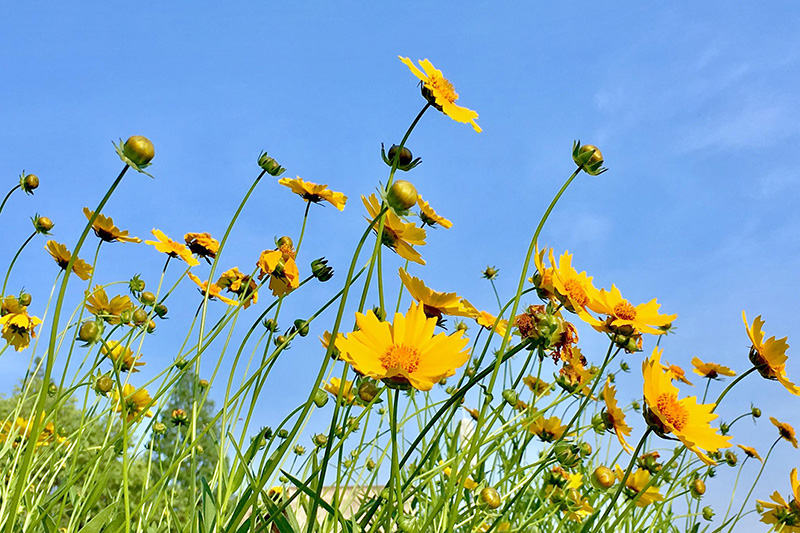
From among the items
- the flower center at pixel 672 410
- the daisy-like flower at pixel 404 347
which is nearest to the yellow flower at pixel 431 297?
the daisy-like flower at pixel 404 347

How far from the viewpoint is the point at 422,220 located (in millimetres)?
1347

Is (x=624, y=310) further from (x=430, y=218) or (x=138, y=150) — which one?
(x=138, y=150)

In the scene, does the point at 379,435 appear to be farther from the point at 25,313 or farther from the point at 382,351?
the point at 382,351

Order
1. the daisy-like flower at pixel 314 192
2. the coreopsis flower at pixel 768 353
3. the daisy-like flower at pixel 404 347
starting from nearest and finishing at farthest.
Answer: the daisy-like flower at pixel 404 347, the coreopsis flower at pixel 768 353, the daisy-like flower at pixel 314 192

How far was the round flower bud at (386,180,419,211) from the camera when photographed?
778 millimetres

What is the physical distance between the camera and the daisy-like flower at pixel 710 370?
226cm

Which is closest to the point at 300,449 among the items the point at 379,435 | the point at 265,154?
the point at 379,435

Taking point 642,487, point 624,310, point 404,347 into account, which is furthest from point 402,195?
point 642,487

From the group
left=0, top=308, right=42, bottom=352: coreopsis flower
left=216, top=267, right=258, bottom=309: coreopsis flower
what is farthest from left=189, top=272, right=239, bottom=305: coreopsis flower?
left=0, top=308, right=42, bottom=352: coreopsis flower

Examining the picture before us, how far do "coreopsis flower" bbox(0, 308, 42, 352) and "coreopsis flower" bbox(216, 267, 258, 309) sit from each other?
747 mm

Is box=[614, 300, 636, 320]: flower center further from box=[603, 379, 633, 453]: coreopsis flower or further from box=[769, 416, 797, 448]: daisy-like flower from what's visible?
box=[769, 416, 797, 448]: daisy-like flower

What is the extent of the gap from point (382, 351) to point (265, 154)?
636mm

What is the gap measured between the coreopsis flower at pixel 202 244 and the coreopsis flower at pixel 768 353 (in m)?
1.17

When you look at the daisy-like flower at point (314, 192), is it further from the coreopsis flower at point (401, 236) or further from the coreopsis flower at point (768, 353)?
the coreopsis flower at point (768, 353)
